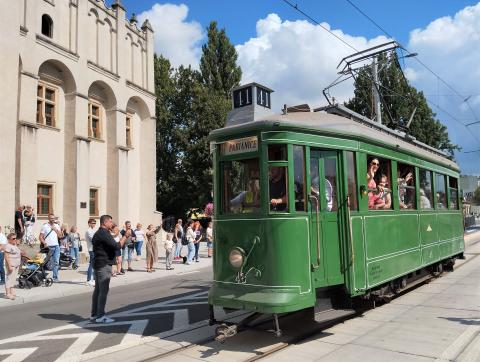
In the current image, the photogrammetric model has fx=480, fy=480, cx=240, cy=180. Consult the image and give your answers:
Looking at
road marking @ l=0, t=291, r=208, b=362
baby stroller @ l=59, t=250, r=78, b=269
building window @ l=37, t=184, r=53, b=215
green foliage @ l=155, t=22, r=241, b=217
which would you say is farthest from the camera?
green foliage @ l=155, t=22, r=241, b=217

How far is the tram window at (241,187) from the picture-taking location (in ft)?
21.5

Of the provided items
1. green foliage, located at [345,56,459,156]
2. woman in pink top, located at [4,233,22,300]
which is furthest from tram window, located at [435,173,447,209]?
green foliage, located at [345,56,459,156]

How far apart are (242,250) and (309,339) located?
157 cm

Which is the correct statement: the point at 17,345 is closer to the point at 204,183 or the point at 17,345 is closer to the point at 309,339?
the point at 309,339

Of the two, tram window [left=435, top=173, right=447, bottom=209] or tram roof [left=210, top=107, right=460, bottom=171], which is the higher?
tram roof [left=210, top=107, right=460, bottom=171]

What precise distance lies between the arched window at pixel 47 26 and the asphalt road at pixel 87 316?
13.3 m

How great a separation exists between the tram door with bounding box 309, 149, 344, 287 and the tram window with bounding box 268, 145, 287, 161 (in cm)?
51

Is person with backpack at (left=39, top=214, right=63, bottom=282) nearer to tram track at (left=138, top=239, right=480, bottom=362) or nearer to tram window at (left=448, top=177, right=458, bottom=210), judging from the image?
tram track at (left=138, top=239, right=480, bottom=362)

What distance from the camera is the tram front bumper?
5977 millimetres

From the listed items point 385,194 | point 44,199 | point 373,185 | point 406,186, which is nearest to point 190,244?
point 44,199

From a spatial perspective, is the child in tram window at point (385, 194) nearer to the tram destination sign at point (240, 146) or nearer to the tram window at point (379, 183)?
the tram window at point (379, 183)

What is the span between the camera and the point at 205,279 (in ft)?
46.6

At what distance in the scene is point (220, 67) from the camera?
4075 cm

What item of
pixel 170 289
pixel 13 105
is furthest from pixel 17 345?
pixel 13 105
